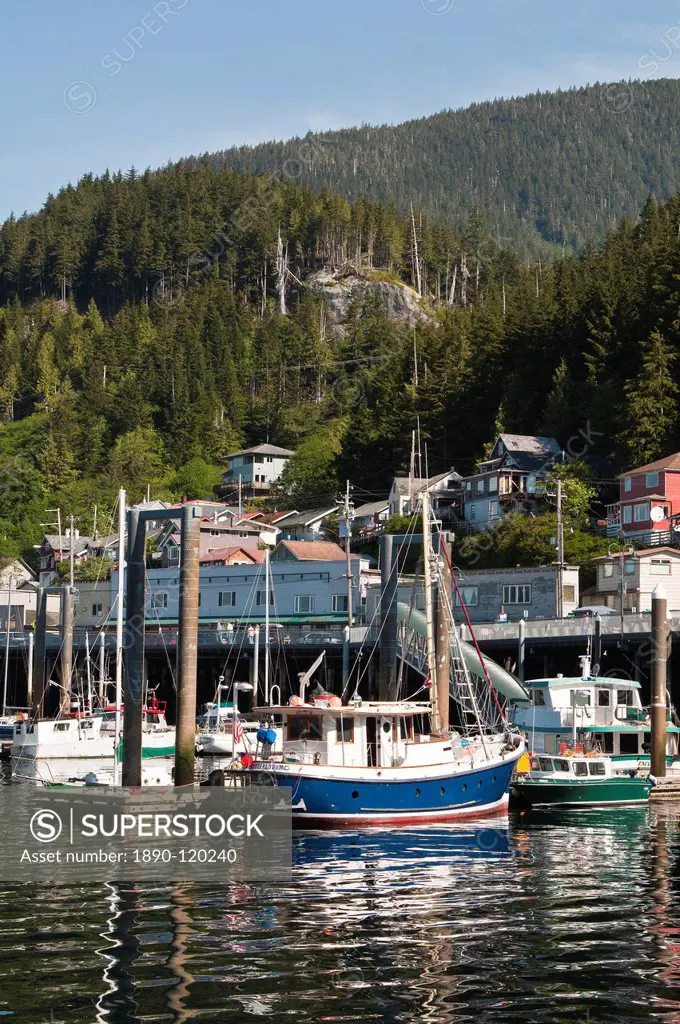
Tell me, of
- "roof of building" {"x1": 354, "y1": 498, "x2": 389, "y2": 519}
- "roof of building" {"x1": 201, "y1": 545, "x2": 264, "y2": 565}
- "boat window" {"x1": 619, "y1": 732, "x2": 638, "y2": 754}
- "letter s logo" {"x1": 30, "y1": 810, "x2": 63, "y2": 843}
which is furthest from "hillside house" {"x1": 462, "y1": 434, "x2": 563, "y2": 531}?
"letter s logo" {"x1": 30, "y1": 810, "x2": 63, "y2": 843}

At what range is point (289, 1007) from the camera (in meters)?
19.5

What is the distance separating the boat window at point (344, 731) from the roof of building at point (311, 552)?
6220cm

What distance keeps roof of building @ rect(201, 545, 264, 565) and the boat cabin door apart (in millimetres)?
69324

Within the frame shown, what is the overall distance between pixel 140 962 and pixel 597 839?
20.3m

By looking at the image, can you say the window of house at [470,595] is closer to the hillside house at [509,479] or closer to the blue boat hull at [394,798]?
the hillside house at [509,479]

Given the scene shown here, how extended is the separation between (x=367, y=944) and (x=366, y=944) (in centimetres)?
2

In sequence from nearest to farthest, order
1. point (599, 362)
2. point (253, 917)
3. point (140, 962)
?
point (140, 962), point (253, 917), point (599, 362)

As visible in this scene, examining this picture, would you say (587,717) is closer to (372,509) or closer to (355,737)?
(355,737)

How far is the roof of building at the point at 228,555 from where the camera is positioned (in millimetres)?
112562

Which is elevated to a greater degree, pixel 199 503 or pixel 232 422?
pixel 232 422

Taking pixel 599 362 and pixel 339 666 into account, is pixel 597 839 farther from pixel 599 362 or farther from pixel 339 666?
pixel 599 362

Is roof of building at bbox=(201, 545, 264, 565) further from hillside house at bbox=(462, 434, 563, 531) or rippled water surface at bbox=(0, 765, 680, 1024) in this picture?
rippled water surface at bbox=(0, 765, 680, 1024)

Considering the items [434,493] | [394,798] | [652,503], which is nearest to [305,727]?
[394,798]

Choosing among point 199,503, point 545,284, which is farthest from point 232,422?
point 545,284
